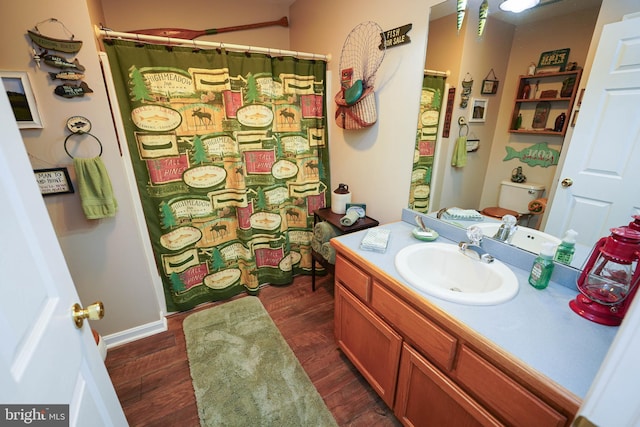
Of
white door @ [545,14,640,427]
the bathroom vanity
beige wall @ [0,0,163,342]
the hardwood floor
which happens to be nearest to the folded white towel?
the bathroom vanity

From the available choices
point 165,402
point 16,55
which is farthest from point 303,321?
point 16,55

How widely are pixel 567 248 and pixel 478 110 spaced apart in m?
0.75

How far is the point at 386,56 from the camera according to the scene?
1.67 metres

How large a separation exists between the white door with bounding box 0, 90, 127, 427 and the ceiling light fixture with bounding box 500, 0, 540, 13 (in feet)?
5.72

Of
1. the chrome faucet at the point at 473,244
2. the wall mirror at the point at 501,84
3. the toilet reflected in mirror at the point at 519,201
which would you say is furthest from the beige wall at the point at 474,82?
the chrome faucet at the point at 473,244

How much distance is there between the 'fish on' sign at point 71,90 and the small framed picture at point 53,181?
0.39 m

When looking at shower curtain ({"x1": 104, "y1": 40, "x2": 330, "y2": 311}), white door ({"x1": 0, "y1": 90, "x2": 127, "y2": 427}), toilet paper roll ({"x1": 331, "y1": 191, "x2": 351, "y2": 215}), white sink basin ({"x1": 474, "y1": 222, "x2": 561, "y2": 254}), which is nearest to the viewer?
white door ({"x1": 0, "y1": 90, "x2": 127, "y2": 427})

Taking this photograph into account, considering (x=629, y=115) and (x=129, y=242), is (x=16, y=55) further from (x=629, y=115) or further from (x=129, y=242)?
(x=629, y=115)

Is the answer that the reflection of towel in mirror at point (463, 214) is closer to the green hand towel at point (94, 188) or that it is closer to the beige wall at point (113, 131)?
the beige wall at point (113, 131)

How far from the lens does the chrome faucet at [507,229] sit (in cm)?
128

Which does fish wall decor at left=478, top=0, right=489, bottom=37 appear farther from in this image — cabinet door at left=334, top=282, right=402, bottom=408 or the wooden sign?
cabinet door at left=334, top=282, right=402, bottom=408

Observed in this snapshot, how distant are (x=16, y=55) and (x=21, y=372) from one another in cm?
162

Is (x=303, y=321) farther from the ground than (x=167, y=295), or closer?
closer

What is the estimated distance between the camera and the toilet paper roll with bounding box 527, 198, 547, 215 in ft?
3.92
